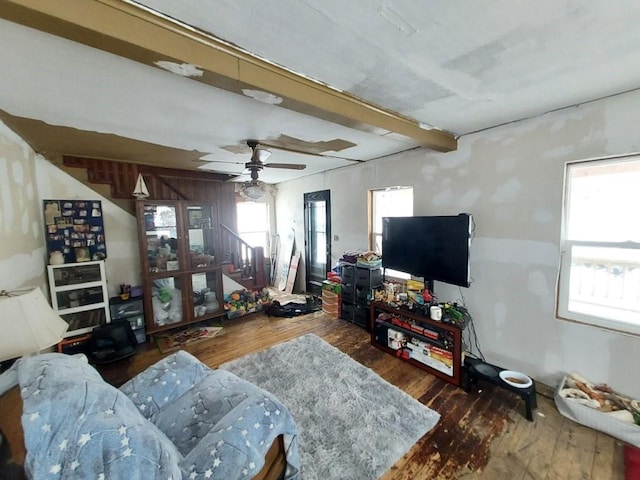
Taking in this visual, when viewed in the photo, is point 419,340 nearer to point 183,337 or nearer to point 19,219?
point 183,337

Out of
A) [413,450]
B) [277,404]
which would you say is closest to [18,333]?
[277,404]

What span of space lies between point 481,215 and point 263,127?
225 cm

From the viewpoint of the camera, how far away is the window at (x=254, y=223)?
5605mm

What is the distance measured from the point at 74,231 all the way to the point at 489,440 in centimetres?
447

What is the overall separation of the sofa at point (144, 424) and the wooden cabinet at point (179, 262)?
80.4 inches

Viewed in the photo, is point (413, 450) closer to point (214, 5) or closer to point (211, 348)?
point (211, 348)

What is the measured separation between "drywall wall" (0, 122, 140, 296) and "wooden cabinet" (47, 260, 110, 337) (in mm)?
162

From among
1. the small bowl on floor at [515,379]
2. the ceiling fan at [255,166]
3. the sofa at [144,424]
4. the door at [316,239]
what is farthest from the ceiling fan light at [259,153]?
the small bowl on floor at [515,379]

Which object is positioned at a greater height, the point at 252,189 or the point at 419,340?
the point at 252,189

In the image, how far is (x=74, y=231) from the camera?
295 cm

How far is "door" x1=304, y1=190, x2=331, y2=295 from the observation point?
454cm

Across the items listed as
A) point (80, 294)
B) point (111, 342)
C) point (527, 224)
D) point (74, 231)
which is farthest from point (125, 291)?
point (527, 224)

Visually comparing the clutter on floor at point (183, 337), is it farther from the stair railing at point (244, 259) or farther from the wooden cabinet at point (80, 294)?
the stair railing at point (244, 259)

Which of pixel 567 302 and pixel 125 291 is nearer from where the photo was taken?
pixel 567 302
